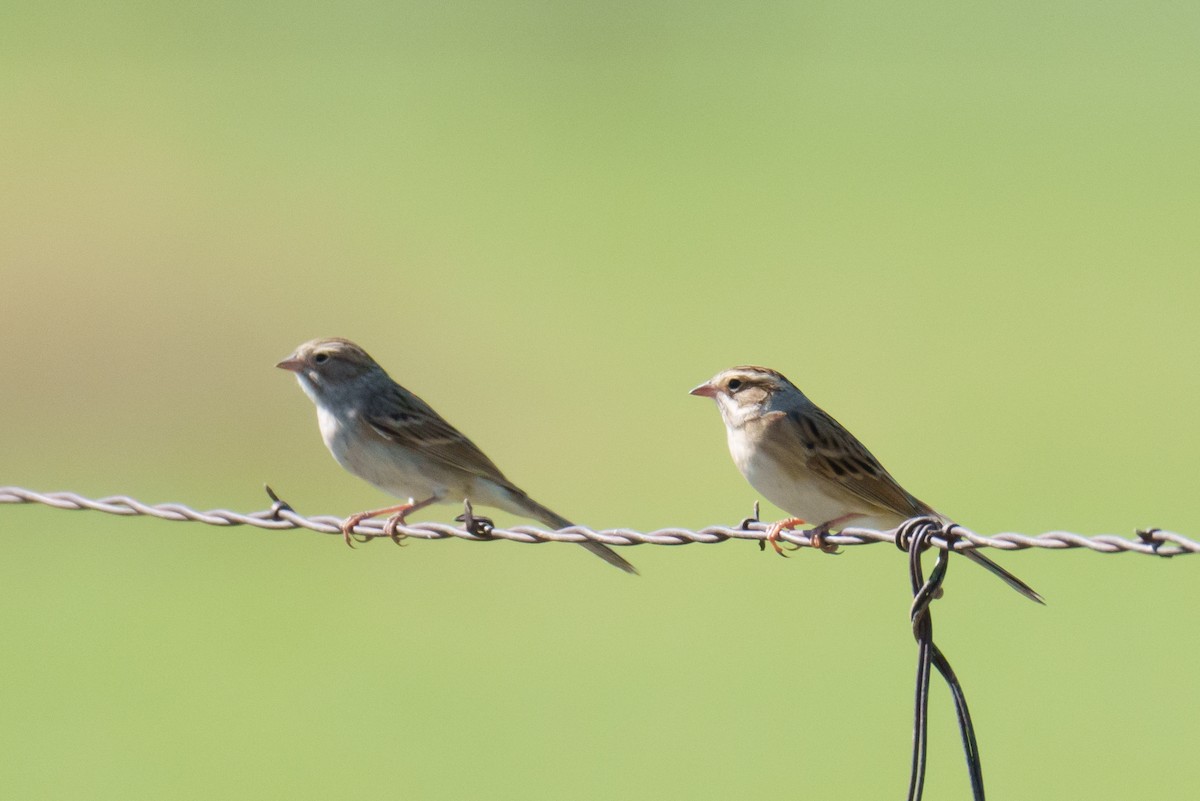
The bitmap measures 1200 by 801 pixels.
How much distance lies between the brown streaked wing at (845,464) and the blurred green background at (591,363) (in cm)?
801

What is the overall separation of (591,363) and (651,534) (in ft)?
97.0

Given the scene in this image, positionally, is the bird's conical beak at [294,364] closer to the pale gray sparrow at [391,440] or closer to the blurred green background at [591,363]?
the pale gray sparrow at [391,440]

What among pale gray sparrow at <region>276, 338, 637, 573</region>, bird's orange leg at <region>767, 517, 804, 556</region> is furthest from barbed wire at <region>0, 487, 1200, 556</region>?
pale gray sparrow at <region>276, 338, 637, 573</region>

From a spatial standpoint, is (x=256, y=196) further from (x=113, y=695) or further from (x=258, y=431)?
(x=113, y=695)

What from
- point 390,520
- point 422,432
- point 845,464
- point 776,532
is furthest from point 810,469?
point 422,432

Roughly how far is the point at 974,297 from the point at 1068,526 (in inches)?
607

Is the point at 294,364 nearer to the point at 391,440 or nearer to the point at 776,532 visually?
the point at 391,440

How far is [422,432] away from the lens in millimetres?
9031

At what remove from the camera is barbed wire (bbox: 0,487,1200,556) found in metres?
4.47

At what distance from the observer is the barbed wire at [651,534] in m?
4.47

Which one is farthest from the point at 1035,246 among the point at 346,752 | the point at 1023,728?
the point at 346,752

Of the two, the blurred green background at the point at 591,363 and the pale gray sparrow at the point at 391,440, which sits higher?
the blurred green background at the point at 591,363

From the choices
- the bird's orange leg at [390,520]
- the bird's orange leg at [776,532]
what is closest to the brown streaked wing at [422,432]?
the bird's orange leg at [390,520]

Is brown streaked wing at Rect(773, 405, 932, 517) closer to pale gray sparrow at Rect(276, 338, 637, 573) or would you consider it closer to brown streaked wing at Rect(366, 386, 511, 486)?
pale gray sparrow at Rect(276, 338, 637, 573)
